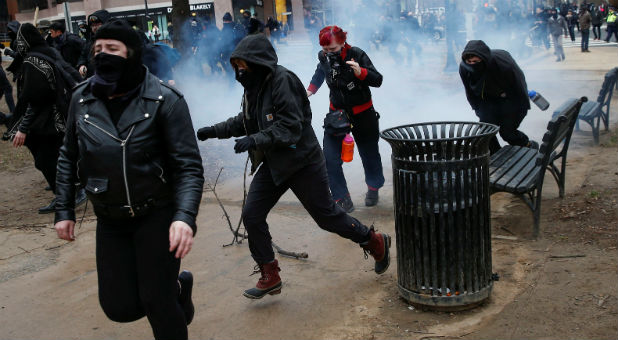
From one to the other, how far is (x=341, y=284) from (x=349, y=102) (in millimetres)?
1918

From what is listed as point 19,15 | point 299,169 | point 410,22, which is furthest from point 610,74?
point 19,15

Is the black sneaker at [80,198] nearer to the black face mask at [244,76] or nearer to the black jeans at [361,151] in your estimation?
the black jeans at [361,151]

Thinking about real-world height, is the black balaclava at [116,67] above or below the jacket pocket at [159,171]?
above

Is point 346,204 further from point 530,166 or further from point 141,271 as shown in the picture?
point 141,271

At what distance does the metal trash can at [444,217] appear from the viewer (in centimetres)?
350

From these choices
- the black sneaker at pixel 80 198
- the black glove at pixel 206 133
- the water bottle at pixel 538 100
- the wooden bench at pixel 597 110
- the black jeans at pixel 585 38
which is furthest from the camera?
the black jeans at pixel 585 38

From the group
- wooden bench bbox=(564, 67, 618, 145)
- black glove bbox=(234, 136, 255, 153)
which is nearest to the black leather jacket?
black glove bbox=(234, 136, 255, 153)

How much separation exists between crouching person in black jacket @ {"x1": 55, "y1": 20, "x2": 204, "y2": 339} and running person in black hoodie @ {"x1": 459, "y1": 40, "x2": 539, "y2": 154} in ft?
11.0

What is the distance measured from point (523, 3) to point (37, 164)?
19.2 meters

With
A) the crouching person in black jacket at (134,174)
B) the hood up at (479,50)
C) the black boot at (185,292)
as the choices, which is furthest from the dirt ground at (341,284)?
the hood up at (479,50)

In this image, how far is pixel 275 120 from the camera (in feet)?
12.4

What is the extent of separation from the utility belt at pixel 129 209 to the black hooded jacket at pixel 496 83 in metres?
3.51

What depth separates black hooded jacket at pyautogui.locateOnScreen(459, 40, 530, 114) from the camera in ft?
18.3

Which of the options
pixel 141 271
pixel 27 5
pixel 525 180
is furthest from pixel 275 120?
pixel 27 5
